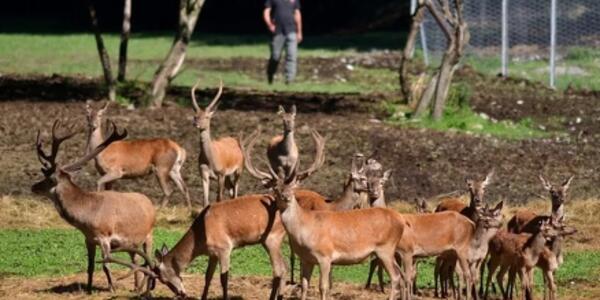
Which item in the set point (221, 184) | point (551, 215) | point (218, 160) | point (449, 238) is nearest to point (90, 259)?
point (449, 238)

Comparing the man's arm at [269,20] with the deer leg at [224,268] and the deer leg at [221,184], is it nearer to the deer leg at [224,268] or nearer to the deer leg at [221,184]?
the deer leg at [221,184]

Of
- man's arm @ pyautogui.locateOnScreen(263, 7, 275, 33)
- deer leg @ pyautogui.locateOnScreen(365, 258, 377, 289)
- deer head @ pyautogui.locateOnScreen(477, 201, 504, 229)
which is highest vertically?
man's arm @ pyautogui.locateOnScreen(263, 7, 275, 33)

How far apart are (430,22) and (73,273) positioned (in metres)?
20.8

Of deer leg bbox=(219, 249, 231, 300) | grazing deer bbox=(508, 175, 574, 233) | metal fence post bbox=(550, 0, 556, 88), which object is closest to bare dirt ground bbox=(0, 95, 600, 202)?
grazing deer bbox=(508, 175, 574, 233)

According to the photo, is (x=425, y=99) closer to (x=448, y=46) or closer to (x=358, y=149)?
(x=448, y=46)

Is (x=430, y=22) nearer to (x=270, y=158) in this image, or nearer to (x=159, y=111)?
(x=159, y=111)

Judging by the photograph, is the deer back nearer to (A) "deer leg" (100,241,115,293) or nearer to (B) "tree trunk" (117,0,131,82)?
(A) "deer leg" (100,241,115,293)

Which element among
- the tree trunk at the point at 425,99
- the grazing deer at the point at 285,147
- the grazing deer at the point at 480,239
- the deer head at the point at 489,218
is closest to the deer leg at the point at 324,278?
the grazing deer at the point at 480,239

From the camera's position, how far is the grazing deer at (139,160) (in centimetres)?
1927

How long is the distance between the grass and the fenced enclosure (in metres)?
2.06

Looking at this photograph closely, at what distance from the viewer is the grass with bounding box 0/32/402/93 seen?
33188 millimetres

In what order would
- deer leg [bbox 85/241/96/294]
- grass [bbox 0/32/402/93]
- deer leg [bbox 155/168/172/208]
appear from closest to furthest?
1. deer leg [bbox 85/241/96/294]
2. deer leg [bbox 155/168/172/208]
3. grass [bbox 0/32/402/93]

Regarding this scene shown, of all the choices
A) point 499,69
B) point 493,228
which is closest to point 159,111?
point 499,69

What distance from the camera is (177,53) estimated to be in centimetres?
2677
